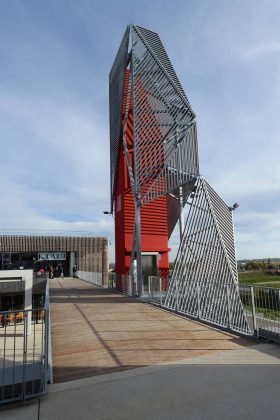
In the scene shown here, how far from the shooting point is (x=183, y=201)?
1831 cm

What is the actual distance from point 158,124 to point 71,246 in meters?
29.3

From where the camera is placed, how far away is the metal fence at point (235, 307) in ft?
21.8

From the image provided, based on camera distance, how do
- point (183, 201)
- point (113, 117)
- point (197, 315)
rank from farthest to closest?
point (113, 117) < point (183, 201) < point (197, 315)

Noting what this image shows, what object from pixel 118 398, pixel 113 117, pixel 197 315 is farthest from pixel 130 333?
pixel 113 117

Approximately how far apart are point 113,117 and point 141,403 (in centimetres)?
2159

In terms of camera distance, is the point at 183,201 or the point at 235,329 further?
the point at 183,201

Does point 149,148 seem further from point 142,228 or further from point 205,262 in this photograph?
point 205,262

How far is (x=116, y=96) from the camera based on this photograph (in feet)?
73.4

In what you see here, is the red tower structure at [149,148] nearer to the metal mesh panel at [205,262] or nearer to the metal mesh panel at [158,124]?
the metal mesh panel at [158,124]

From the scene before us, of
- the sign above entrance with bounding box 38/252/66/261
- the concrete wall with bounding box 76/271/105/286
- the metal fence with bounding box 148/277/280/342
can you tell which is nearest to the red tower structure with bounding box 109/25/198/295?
the concrete wall with bounding box 76/271/105/286

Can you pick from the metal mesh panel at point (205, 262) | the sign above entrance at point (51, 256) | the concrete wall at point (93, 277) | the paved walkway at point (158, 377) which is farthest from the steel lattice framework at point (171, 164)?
the sign above entrance at point (51, 256)

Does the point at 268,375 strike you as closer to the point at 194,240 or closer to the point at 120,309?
the point at 120,309

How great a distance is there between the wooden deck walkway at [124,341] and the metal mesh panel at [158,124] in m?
8.12

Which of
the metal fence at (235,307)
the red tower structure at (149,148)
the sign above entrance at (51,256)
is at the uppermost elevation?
the red tower structure at (149,148)
